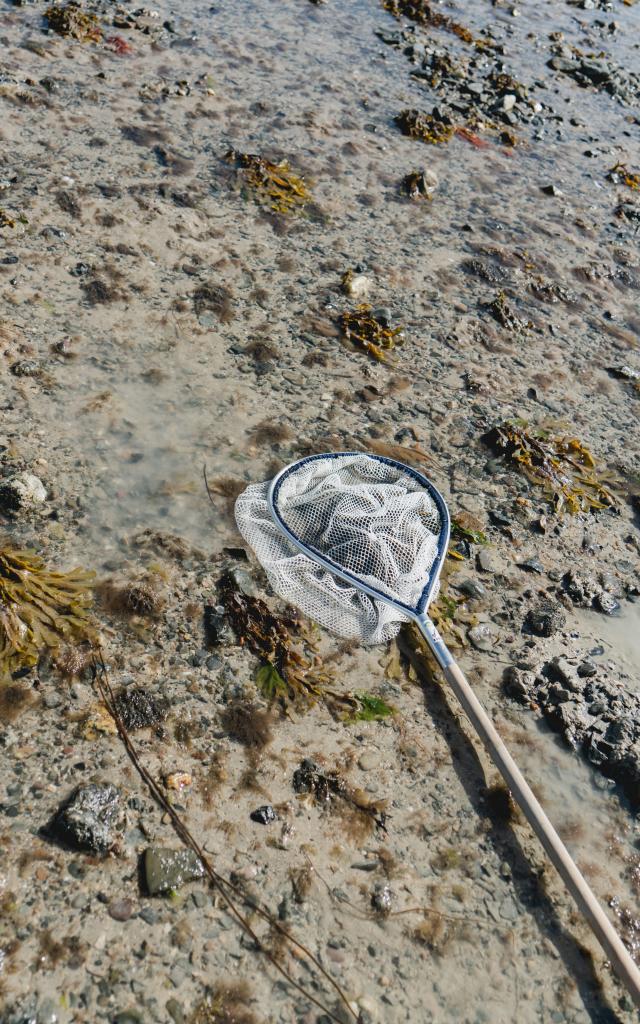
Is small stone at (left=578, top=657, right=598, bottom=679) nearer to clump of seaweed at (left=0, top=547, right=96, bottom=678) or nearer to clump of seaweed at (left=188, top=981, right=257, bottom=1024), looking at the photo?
clump of seaweed at (left=188, top=981, right=257, bottom=1024)

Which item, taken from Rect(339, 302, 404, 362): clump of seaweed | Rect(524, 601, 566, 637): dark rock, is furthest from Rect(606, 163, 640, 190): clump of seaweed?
Rect(524, 601, 566, 637): dark rock

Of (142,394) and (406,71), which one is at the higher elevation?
(406,71)

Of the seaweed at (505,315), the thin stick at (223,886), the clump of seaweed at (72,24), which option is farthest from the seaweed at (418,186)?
the thin stick at (223,886)

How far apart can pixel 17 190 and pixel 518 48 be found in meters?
8.28

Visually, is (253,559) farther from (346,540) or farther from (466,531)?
(466,531)

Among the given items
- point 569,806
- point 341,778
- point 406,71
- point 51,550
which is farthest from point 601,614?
point 406,71

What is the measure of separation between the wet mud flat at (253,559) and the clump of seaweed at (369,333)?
0.02m

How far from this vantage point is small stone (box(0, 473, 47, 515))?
3975 millimetres

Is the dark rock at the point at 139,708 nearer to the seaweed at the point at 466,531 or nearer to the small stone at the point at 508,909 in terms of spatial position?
the small stone at the point at 508,909

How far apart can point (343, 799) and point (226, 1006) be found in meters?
0.88

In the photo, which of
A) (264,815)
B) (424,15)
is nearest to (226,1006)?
(264,815)

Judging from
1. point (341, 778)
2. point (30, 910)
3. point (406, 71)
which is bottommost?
point (30, 910)

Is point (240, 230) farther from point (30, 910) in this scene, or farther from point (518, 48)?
point (518, 48)

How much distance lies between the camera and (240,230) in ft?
20.7
